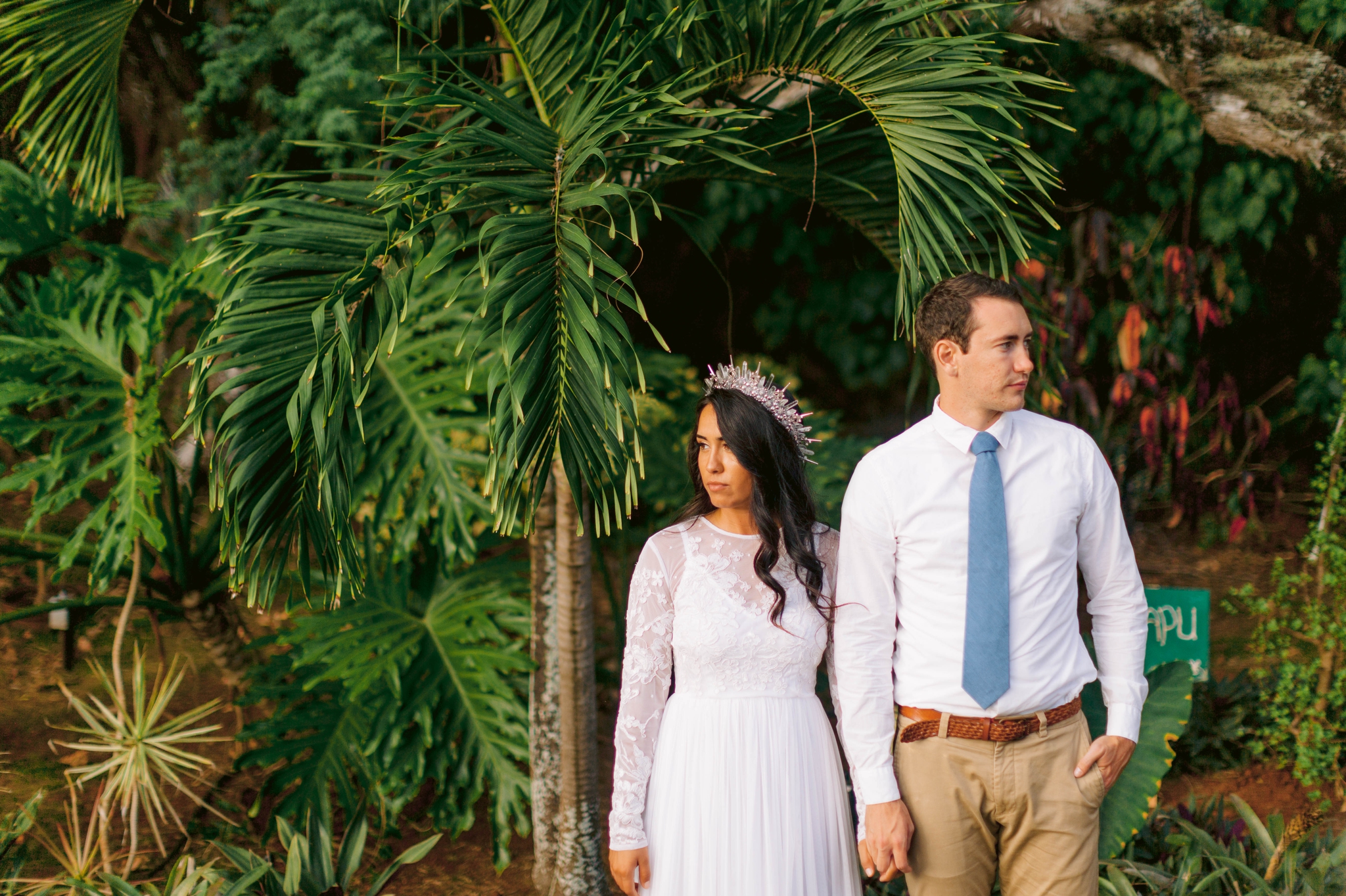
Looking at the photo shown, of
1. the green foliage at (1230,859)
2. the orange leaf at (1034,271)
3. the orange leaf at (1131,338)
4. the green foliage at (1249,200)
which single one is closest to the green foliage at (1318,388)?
the green foliage at (1249,200)

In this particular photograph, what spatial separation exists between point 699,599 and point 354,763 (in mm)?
1665

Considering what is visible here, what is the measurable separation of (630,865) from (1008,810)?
2.37 ft

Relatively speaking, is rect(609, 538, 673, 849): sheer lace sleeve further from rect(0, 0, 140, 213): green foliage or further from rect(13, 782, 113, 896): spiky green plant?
rect(0, 0, 140, 213): green foliage

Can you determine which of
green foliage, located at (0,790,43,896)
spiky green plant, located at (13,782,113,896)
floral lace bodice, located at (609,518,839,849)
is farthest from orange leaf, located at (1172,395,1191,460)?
green foliage, located at (0,790,43,896)

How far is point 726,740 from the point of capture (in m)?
1.81

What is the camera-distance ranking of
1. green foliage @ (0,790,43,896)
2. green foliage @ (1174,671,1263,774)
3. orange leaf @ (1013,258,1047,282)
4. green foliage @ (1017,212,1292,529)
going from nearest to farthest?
green foliage @ (0,790,43,896) → green foliage @ (1174,671,1263,774) → orange leaf @ (1013,258,1047,282) → green foliage @ (1017,212,1292,529)

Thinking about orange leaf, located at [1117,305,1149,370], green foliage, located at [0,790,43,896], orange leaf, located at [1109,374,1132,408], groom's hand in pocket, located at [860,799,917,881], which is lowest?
green foliage, located at [0,790,43,896]

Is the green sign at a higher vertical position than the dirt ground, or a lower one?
higher

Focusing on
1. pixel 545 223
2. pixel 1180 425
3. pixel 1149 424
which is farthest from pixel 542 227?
pixel 1180 425

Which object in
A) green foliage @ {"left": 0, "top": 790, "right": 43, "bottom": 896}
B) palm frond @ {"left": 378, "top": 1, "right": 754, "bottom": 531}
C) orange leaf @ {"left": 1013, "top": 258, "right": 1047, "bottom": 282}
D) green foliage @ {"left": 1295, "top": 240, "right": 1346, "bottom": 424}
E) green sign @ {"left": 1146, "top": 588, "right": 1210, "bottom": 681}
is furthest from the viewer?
green foliage @ {"left": 1295, "top": 240, "right": 1346, "bottom": 424}

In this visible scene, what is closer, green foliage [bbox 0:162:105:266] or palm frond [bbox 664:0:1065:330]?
palm frond [bbox 664:0:1065:330]

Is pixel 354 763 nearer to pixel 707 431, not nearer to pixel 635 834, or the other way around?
pixel 635 834

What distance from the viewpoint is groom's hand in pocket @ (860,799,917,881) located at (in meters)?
1.66

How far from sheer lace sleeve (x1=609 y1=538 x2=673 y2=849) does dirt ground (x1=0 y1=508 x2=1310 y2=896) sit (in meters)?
1.32
